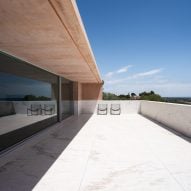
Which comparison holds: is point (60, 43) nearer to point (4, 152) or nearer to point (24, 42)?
point (24, 42)

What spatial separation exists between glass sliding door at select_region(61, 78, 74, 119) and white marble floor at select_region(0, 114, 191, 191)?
608cm

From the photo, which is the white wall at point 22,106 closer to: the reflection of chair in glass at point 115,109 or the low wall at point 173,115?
the low wall at point 173,115

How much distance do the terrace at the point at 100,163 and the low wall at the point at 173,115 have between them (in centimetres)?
6

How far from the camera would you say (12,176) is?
3104 millimetres

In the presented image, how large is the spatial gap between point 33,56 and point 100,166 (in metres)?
3.09

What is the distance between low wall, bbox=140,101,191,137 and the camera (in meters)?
6.22

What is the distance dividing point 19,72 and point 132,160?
4.25m

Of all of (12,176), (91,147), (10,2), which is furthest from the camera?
(91,147)

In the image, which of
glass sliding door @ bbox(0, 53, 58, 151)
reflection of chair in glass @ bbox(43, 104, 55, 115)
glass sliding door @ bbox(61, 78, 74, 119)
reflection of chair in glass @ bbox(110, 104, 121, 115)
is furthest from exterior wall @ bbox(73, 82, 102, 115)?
glass sliding door @ bbox(0, 53, 58, 151)

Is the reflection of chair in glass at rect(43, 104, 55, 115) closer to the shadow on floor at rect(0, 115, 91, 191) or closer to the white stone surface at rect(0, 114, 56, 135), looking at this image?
the white stone surface at rect(0, 114, 56, 135)

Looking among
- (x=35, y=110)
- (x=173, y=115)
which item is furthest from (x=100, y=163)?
(x=35, y=110)

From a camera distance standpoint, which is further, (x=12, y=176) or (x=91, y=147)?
(x=91, y=147)

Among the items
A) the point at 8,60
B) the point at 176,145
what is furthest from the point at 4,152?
the point at 176,145

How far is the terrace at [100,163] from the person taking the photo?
111 inches
